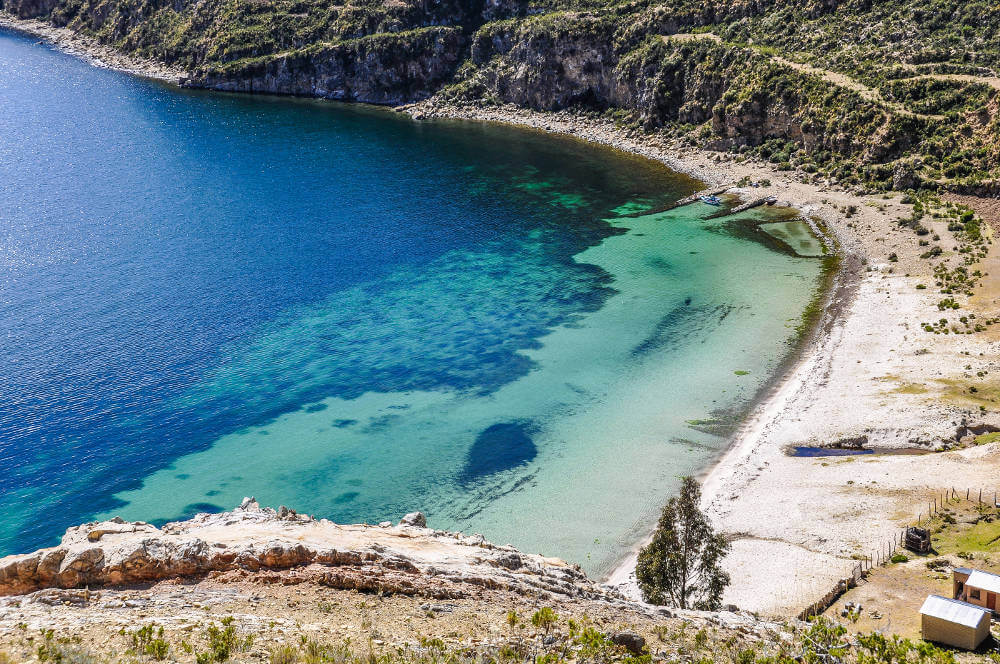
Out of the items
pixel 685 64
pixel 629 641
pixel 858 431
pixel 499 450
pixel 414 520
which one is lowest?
pixel 499 450

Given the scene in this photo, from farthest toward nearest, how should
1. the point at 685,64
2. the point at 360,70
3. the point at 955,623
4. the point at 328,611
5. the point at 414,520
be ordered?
the point at 360,70 < the point at 685,64 < the point at 414,520 < the point at 955,623 < the point at 328,611

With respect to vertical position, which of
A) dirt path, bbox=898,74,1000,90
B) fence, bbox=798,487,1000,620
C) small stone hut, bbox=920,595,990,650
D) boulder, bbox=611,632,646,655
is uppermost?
dirt path, bbox=898,74,1000,90

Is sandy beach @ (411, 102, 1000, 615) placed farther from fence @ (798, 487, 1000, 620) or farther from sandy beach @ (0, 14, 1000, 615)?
fence @ (798, 487, 1000, 620)

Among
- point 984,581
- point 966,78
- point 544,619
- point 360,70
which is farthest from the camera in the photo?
point 360,70

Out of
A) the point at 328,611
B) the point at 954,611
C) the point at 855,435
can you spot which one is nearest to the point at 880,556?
the point at 954,611

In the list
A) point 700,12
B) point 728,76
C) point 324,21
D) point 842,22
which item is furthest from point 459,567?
point 324,21

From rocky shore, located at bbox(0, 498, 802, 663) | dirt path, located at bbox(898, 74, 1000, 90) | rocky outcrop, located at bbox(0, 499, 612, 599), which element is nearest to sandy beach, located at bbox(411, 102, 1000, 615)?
rocky shore, located at bbox(0, 498, 802, 663)

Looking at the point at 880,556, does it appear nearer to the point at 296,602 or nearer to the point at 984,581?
the point at 984,581
